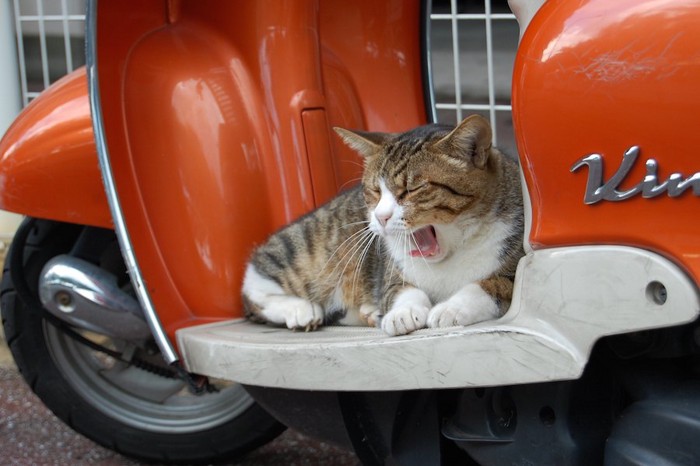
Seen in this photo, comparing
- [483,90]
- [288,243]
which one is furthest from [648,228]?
[483,90]

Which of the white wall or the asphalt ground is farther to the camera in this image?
the white wall

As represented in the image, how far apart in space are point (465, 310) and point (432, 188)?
0.23 m

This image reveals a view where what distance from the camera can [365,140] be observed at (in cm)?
208

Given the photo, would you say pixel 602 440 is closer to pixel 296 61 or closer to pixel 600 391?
pixel 600 391

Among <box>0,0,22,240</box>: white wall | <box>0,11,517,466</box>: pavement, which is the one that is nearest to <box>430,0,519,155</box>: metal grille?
<box>0,11,517,466</box>: pavement

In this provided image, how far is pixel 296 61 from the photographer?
7.62ft

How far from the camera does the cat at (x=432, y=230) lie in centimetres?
184

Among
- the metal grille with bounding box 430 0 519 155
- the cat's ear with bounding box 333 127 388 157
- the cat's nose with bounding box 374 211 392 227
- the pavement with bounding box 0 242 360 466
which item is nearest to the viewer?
the cat's nose with bounding box 374 211 392 227

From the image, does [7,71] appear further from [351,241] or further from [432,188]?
[432,188]

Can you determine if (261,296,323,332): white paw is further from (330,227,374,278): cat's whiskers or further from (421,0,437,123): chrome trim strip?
(421,0,437,123): chrome trim strip

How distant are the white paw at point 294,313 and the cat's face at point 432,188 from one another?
33 cm

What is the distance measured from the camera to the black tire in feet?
8.52

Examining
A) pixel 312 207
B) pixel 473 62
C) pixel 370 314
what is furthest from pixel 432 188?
pixel 473 62

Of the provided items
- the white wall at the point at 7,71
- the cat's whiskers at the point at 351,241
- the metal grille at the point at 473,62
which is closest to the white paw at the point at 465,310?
the cat's whiskers at the point at 351,241
